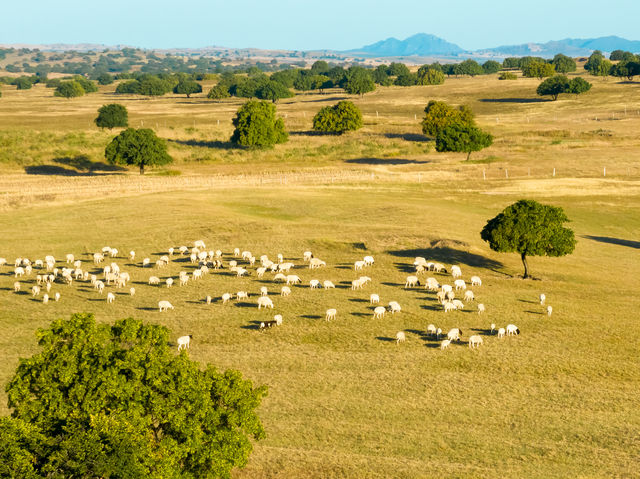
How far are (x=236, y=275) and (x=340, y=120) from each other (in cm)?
9659

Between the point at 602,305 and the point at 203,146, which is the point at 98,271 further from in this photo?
the point at 203,146

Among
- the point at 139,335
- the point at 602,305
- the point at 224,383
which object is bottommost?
the point at 602,305

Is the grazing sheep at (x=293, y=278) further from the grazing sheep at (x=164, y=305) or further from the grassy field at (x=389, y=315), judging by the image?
the grazing sheep at (x=164, y=305)

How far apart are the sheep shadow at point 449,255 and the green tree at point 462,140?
5543cm

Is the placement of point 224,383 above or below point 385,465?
above

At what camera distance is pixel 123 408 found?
869 inches

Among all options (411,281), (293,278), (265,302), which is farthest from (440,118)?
(265,302)

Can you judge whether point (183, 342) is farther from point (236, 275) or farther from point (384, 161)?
point (384, 161)

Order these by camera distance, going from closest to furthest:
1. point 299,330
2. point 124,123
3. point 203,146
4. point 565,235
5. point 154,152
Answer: point 299,330 < point 565,235 < point 154,152 < point 203,146 < point 124,123

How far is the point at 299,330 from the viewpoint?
41.3 m

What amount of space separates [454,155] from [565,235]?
7034 centimetres

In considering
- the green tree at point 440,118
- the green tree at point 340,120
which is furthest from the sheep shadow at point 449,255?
the green tree at point 340,120

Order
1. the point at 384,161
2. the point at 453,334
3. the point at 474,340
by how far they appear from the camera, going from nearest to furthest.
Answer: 1. the point at 474,340
2. the point at 453,334
3. the point at 384,161

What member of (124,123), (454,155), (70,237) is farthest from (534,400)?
(124,123)
